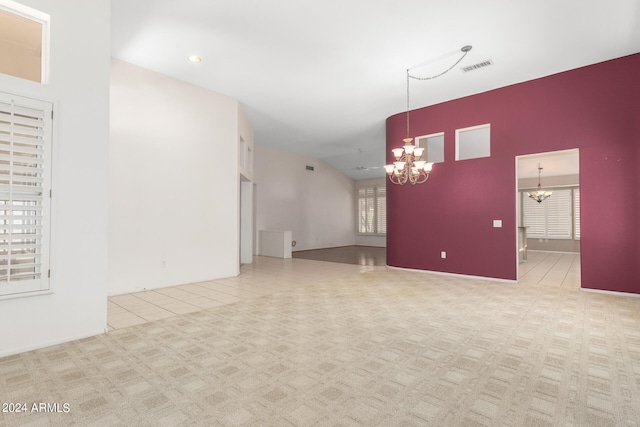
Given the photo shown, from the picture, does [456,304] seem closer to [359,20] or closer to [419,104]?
[359,20]

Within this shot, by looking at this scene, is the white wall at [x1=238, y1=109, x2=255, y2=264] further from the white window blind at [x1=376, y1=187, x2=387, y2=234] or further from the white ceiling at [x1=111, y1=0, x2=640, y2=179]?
the white window blind at [x1=376, y1=187, x2=387, y2=234]

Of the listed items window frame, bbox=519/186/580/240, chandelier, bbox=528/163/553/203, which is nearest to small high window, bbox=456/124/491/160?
chandelier, bbox=528/163/553/203

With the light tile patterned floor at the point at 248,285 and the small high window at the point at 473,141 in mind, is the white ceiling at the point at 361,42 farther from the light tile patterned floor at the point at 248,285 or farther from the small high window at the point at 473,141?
the light tile patterned floor at the point at 248,285

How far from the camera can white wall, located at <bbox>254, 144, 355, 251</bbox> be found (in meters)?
10.3

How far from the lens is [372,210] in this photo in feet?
45.9

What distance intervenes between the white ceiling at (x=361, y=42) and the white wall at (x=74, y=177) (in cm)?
83

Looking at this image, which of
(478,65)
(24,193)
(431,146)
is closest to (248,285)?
(24,193)

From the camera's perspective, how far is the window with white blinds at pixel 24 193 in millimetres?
2543

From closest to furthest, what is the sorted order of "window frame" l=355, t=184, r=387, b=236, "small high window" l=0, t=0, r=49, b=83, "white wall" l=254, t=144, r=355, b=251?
1. "small high window" l=0, t=0, r=49, b=83
2. "white wall" l=254, t=144, r=355, b=251
3. "window frame" l=355, t=184, r=387, b=236

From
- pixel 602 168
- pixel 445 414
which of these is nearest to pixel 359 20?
pixel 445 414

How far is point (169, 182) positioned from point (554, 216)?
12.7 metres

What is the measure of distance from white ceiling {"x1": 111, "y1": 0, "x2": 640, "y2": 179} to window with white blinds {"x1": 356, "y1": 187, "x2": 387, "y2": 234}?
7541mm

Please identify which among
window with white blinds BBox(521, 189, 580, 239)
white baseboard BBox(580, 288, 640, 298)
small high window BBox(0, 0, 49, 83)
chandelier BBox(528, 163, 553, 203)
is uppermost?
small high window BBox(0, 0, 49, 83)

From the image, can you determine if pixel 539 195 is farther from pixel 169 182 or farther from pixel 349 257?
pixel 169 182
